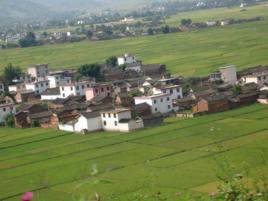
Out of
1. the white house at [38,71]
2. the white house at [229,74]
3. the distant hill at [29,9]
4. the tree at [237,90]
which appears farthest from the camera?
the distant hill at [29,9]

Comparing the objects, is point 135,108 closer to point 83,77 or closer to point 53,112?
point 53,112

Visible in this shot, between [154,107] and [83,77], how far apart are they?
1120 centimetres

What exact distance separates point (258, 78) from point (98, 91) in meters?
7.21

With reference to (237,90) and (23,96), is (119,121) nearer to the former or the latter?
(237,90)

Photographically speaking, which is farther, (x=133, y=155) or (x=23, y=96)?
(x=23, y=96)

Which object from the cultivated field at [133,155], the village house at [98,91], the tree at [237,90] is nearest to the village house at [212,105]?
the cultivated field at [133,155]

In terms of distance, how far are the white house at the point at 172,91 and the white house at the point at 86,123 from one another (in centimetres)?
468

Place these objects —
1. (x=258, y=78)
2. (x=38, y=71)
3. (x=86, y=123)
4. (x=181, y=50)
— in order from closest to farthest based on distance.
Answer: (x=86, y=123) → (x=258, y=78) → (x=38, y=71) → (x=181, y=50)

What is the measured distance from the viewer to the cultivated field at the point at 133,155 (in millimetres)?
13894

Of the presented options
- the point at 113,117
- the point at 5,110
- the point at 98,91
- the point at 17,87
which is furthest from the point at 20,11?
the point at 113,117

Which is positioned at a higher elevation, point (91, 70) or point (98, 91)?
point (91, 70)

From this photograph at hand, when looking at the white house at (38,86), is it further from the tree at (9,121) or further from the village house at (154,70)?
the tree at (9,121)

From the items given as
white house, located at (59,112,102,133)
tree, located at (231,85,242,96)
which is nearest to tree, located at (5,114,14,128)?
white house, located at (59,112,102,133)

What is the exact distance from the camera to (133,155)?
17453 mm
